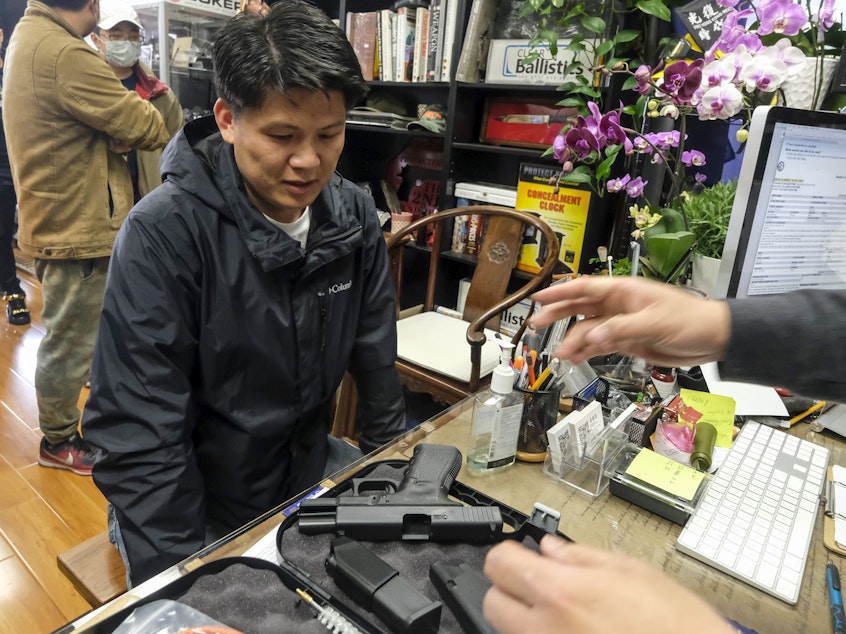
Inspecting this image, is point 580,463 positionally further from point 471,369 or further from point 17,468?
point 17,468

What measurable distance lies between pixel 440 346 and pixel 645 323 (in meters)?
1.25

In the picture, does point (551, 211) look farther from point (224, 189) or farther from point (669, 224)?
point (224, 189)

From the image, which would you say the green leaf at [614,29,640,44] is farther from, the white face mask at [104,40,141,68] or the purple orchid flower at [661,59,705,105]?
the white face mask at [104,40,141,68]

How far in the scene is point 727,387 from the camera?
113 cm

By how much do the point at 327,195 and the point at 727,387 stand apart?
91 centimetres

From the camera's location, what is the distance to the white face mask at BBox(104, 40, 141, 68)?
92.2 inches

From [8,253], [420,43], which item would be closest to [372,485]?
[420,43]

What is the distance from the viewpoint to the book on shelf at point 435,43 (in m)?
2.19

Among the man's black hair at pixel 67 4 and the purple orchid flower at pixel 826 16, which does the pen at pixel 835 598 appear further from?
the man's black hair at pixel 67 4

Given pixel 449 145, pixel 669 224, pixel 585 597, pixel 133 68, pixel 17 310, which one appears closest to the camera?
pixel 585 597

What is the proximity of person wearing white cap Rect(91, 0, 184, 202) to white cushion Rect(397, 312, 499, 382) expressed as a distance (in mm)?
1330

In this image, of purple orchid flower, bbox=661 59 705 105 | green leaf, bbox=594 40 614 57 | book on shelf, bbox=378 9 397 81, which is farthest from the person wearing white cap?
purple orchid flower, bbox=661 59 705 105

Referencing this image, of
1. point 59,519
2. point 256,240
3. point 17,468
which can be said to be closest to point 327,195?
point 256,240

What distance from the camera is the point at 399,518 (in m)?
0.64
